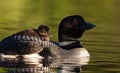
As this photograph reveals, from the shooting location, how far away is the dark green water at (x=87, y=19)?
63.6 feet

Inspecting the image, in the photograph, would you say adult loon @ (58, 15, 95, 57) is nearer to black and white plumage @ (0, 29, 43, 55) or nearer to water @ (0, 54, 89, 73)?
water @ (0, 54, 89, 73)

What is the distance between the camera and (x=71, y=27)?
2025 centimetres

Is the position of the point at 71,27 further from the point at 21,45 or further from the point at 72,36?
the point at 21,45

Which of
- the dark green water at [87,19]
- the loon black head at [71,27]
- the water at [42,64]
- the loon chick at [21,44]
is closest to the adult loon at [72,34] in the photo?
the loon black head at [71,27]

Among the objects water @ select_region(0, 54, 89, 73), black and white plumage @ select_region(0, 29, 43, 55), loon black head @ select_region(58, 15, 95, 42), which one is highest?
loon black head @ select_region(58, 15, 95, 42)

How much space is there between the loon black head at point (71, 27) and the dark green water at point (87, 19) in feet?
2.31

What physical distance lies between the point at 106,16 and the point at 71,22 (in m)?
15.3

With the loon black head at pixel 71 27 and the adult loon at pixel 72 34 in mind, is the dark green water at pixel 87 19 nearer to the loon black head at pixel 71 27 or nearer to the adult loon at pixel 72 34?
the adult loon at pixel 72 34

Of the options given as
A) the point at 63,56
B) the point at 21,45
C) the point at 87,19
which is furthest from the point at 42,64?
the point at 87,19

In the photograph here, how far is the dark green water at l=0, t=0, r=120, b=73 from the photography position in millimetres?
19375

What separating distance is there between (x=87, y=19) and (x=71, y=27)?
12.8m

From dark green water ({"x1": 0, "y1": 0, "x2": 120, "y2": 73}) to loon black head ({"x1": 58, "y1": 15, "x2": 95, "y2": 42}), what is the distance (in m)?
0.70

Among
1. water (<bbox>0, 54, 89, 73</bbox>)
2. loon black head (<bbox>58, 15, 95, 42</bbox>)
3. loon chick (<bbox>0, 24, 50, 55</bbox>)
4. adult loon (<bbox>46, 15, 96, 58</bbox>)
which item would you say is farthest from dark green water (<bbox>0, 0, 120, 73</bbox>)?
loon chick (<bbox>0, 24, 50, 55</bbox>)

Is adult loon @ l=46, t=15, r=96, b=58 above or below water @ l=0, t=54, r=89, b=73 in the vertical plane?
above
